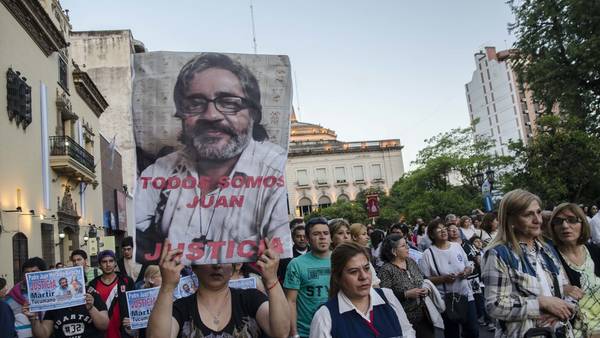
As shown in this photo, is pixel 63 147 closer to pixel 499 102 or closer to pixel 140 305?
pixel 140 305

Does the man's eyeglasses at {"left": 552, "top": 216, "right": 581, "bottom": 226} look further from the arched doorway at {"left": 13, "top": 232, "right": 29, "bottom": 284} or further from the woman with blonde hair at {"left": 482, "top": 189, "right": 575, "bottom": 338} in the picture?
the arched doorway at {"left": 13, "top": 232, "right": 29, "bottom": 284}

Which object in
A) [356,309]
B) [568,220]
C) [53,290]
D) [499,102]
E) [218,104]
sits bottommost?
[356,309]

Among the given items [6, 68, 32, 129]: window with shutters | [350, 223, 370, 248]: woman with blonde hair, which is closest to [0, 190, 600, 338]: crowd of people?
[350, 223, 370, 248]: woman with blonde hair

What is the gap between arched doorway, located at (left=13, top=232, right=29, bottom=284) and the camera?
1516 cm

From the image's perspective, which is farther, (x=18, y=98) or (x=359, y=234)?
(x=18, y=98)

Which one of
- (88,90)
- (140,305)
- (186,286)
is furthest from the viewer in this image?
(88,90)

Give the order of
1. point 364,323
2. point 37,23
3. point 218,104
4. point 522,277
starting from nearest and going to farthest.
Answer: point 218,104 → point 364,323 → point 522,277 → point 37,23

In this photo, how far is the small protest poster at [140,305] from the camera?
5062mm

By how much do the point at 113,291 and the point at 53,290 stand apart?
2.21 ft

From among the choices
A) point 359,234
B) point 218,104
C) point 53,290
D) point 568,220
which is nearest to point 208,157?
point 218,104

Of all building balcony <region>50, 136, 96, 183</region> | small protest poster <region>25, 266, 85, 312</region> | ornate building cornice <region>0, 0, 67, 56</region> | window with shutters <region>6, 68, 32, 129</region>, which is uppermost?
ornate building cornice <region>0, 0, 67, 56</region>

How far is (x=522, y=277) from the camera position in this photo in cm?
338

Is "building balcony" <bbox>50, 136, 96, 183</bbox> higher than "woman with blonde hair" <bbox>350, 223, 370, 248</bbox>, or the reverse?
"building balcony" <bbox>50, 136, 96, 183</bbox>

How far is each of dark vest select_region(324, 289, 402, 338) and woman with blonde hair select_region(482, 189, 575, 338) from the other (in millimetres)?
711
